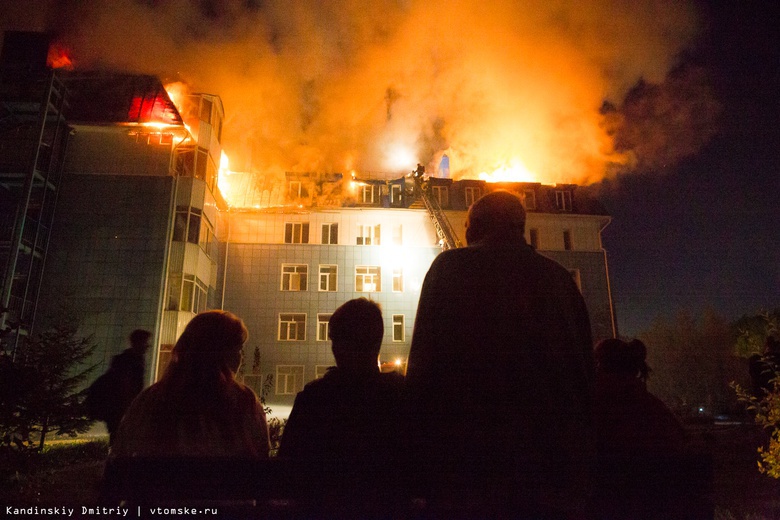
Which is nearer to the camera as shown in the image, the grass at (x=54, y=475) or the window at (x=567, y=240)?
the grass at (x=54, y=475)

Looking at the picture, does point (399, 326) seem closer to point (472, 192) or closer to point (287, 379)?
point (287, 379)

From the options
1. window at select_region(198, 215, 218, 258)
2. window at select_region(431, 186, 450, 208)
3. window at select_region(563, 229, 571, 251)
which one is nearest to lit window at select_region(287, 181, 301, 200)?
window at select_region(198, 215, 218, 258)

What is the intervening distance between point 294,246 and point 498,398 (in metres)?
28.1

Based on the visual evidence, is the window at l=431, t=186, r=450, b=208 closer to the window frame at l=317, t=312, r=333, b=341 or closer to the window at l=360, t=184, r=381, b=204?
the window at l=360, t=184, r=381, b=204

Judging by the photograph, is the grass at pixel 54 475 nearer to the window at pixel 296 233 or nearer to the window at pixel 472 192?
the window at pixel 296 233

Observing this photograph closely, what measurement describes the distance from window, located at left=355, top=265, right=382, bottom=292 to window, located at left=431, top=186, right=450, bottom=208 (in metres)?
6.89

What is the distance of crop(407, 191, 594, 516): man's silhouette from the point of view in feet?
6.14

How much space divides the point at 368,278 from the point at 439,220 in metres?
6.09

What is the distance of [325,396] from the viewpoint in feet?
6.95

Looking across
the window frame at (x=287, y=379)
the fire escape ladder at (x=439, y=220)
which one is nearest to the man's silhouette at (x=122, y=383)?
the window frame at (x=287, y=379)

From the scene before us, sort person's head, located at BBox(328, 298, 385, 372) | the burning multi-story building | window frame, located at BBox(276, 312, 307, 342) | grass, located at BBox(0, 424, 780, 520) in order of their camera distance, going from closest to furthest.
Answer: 1. person's head, located at BBox(328, 298, 385, 372)
2. grass, located at BBox(0, 424, 780, 520)
3. the burning multi-story building
4. window frame, located at BBox(276, 312, 307, 342)

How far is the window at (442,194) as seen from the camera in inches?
1242

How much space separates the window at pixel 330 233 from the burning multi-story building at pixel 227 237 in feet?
0.26

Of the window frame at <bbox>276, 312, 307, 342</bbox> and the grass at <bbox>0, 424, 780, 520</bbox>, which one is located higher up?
the window frame at <bbox>276, 312, 307, 342</bbox>
